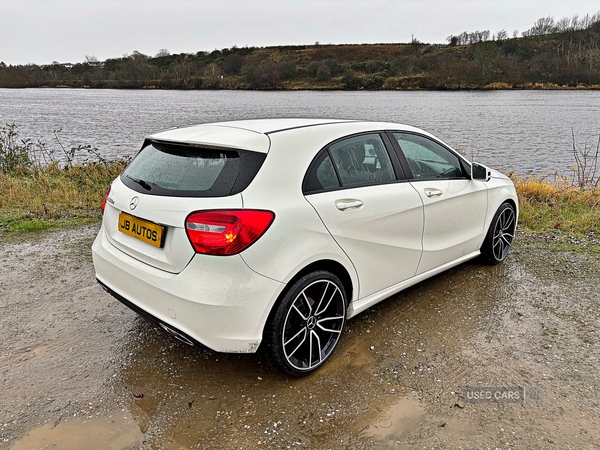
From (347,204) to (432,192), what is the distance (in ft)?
3.53

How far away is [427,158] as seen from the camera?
12.7 ft

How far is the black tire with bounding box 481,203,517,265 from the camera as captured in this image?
452 cm

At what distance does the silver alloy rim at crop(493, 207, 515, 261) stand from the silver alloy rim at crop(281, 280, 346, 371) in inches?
95.4

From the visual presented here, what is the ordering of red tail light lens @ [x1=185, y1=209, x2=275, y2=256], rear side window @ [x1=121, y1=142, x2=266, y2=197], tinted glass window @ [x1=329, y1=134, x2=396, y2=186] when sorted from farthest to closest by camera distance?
tinted glass window @ [x1=329, y1=134, x2=396, y2=186] < rear side window @ [x1=121, y1=142, x2=266, y2=197] < red tail light lens @ [x1=185, y1=209, x2=275, y2=256]

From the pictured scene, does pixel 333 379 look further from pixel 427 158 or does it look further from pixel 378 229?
pixel 427 158

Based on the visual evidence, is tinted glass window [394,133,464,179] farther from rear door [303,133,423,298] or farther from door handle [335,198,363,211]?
door handle [335,198,363,211]

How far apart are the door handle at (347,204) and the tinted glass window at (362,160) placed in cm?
13

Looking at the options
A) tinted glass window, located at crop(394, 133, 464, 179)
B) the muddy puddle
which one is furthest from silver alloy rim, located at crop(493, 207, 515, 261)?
tinted glass window, located at crop(394, 133, 464, 179)

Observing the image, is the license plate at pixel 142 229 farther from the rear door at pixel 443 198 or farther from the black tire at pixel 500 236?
the black tire at pixel 500 236

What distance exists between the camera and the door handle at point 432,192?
11.8 ft

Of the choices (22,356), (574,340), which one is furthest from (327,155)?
(22,356)

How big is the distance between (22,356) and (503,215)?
14.9 feet

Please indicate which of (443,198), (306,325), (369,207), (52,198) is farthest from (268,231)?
(52,198)

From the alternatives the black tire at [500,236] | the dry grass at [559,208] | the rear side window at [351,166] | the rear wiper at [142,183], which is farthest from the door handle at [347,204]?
the dry grass at [559,208]
